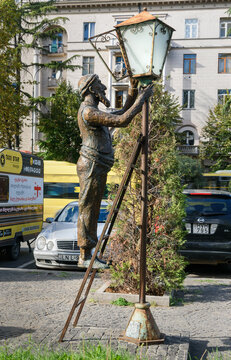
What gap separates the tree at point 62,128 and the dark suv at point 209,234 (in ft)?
84.8

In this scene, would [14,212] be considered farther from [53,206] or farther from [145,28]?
[53,206]

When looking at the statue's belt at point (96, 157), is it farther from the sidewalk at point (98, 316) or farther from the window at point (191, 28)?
the window at point (191, 28)

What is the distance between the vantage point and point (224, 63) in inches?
1674

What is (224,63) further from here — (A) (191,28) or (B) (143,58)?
(B) (143,58)

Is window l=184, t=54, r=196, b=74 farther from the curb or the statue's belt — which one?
the statue's belt

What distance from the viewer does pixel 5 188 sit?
11.6 metres

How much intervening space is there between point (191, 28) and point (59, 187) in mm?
27342

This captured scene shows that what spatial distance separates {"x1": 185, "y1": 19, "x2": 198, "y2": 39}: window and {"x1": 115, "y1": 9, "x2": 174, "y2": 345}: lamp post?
135 ft

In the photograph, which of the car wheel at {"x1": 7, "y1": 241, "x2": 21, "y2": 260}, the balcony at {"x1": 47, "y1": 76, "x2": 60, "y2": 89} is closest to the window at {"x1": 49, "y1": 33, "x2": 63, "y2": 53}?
the balcony at {"x1": 47, "y1": 76, "x2": 60, "y2": 89}

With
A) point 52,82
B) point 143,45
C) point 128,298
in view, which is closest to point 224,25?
point 52,82

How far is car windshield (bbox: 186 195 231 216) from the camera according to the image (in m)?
9.50

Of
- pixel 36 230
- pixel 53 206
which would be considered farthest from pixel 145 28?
pixel 53 206

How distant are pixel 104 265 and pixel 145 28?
7.69ft

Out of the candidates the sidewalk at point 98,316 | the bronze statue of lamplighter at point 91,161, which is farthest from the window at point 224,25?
the bronze statue of lamplighter at point 91,161
